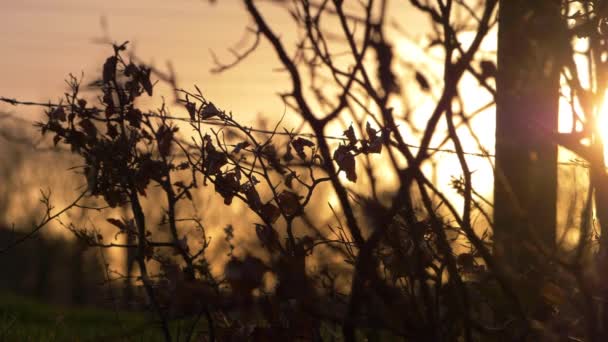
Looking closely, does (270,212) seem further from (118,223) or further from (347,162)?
(118,223)

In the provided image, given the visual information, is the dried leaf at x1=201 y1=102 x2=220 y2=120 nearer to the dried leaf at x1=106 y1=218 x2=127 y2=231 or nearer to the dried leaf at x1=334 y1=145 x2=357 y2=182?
the dried leaf at x1=334 y1=145 x2=357 y2=182

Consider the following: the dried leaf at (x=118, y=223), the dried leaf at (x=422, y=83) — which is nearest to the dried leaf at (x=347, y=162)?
the dried leaf at (x=422, y=83)

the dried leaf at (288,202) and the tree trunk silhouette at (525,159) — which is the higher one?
the tree trunk silhouette at (525,159)

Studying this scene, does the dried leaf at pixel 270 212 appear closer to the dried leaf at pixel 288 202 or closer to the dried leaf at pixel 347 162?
the dried leaf at pixel 288 202

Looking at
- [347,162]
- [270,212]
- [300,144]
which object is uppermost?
[300,144]

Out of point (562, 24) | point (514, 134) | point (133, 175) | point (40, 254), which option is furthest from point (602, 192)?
point (40, 254)

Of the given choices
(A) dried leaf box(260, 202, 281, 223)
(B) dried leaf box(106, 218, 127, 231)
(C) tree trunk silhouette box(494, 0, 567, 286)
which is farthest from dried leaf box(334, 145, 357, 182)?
(B) dried leaf box(106, 218, 127, 231)

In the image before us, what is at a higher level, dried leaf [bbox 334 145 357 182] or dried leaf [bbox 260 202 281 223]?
dried leaf [bbox 334 145 357 182]

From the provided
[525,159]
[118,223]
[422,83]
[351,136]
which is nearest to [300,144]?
[351,136]

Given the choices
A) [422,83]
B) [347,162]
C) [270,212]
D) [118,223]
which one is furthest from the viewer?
[118,223]

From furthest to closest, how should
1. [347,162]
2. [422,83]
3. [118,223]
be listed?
[118,223] → [347,162] → [422,83]

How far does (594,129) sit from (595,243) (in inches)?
40.2

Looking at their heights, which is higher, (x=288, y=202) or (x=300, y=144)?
(x=300, y=144)

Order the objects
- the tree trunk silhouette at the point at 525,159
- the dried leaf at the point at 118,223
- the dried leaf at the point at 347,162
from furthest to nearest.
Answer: the dried leaf at the point at 118,223 → the tree trunk silhouette at the point at 525,159 → the dried leaf at the point at 347,162
